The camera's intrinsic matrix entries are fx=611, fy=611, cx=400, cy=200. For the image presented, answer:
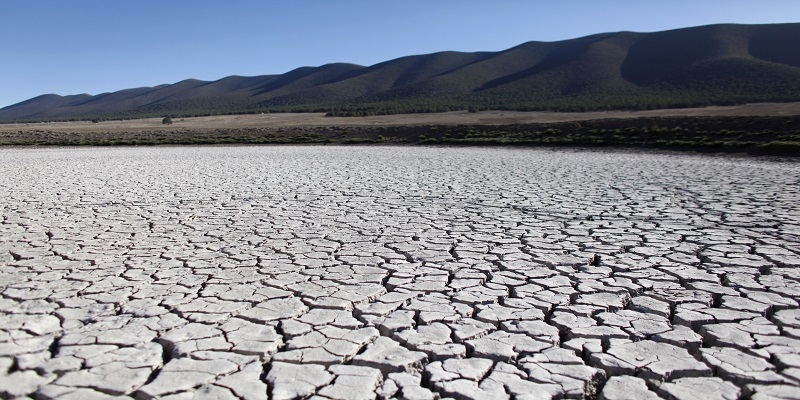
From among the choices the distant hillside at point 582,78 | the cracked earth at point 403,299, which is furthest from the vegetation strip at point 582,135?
the distant hillside at point 582,78

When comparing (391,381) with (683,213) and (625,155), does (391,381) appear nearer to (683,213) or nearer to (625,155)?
(683,213)

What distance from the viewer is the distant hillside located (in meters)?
52.7

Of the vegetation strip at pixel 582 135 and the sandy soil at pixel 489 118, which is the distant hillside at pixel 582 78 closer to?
the sandy soil at pixel 489 118

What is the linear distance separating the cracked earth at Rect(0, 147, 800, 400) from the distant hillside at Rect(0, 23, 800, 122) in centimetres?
4254

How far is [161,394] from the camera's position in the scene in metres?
2.53

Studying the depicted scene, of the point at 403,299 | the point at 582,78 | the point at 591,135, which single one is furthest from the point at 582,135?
the point at 582,78

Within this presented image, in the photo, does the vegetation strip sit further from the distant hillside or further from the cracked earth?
the distant hillside

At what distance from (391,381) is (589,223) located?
4325 mm

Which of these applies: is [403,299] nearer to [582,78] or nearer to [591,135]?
[591,135]

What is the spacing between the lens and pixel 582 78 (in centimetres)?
6938

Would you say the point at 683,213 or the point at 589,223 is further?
the point at 683,213

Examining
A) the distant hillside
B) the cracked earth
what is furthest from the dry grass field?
the distant hillside

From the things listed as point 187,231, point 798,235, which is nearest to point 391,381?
point 187,231

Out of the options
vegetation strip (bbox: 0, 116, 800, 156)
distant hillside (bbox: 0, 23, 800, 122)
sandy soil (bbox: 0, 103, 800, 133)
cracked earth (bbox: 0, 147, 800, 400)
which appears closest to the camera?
cracked earth (bbox: 0, 147, 800, 400)
